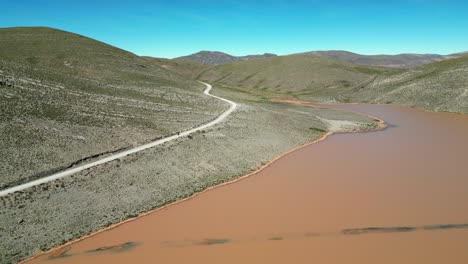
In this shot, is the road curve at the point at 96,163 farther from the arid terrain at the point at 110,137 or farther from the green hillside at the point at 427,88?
the green hillside at the point at 427,88

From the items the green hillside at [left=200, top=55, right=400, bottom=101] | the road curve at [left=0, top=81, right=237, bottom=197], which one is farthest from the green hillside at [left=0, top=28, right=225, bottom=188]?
the green hillside at [left=200, top=55, right=400, bottom=101]

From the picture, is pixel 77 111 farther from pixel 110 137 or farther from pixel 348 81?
pixel 348 81

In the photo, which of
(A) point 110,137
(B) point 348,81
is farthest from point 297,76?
(A) point 110,137

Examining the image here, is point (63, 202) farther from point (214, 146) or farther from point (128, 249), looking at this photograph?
point (214, 146)

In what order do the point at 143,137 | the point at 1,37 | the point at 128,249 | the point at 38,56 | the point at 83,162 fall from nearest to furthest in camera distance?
1. the point at 128,249
2. the point at 83,162
3. the point at 143,137
4. the point at 38,56
5. the point at 1,37

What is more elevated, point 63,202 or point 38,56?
point 38,56

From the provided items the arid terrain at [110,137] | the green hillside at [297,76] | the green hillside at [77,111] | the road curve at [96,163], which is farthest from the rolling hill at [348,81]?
the road curve at [96,163]

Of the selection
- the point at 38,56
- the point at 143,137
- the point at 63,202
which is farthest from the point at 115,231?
the point at 38,56

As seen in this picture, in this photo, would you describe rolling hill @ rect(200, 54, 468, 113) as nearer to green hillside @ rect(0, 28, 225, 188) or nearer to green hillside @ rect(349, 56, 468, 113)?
green hillside @ rect(349, 56, 468, 113)
